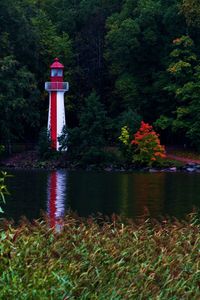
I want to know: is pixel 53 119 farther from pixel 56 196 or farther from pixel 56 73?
pixel 56 196

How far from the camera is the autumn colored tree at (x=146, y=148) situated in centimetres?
4266

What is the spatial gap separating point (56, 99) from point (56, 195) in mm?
20710

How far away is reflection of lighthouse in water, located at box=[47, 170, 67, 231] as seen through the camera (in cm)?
2042

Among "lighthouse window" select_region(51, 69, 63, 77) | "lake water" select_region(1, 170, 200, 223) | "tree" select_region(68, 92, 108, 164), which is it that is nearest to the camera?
"lake water" select_region(1, 170, 200, 223)

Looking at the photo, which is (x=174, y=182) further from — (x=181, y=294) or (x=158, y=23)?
(x=181, y=294)

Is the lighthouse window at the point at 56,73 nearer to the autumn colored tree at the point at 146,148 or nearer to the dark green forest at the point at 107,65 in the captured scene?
the dark green forest at the point at 107,65

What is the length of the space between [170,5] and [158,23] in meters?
1.40

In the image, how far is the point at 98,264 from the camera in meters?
10.4

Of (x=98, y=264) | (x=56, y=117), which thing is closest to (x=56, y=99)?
(x=56, y=117)

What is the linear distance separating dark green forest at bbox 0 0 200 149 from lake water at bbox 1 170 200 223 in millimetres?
8142

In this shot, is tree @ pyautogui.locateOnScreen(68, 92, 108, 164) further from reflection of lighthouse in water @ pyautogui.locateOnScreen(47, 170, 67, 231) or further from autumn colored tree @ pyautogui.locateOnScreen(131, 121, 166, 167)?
reflection of lighthouse in water @ pyautogui.locateOnScreen(47, 170, 67, 231)

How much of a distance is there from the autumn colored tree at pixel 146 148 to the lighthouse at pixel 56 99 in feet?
17.4

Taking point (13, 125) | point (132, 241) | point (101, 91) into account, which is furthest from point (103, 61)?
point (132, 241)

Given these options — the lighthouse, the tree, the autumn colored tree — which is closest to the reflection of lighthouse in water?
the tree
